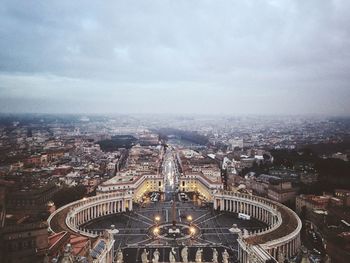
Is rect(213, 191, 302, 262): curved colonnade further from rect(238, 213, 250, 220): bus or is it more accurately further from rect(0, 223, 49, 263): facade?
rect(0, 223, 49, 263): facade

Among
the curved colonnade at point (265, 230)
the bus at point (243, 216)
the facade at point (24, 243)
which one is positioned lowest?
the bus at point (243, 216)

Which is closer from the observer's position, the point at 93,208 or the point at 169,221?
the point at 169,221

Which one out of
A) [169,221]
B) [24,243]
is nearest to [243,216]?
[169,221]

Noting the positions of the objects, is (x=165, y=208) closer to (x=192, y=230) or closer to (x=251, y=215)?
(x=192, y=230)

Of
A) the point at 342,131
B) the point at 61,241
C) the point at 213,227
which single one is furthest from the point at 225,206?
the point at 342,131

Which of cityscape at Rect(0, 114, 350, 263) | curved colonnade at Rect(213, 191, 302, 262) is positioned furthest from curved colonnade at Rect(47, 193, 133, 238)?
curved colonnade at Rect(213, 191, 302, 262)

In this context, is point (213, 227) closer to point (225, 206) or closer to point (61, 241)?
point (225, 206)

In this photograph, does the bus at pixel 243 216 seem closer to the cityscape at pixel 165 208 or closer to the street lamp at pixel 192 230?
the cityscape at pixel 165 208

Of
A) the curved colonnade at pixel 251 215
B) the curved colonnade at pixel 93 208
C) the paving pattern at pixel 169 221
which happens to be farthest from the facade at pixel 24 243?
the curved colonnade at pixel 93 208
